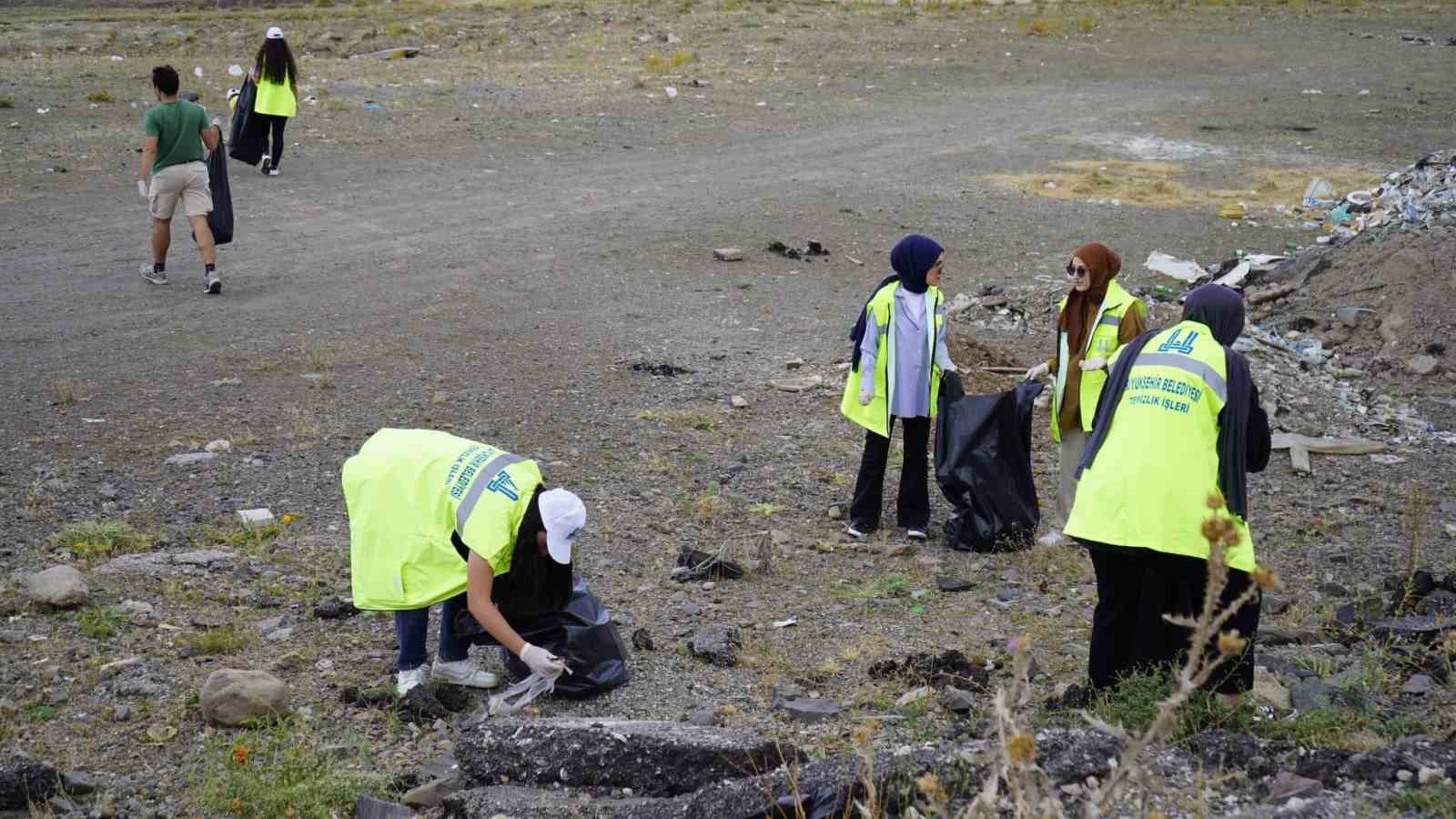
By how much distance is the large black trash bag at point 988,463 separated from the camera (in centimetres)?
634

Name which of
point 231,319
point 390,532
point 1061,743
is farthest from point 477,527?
point 231,319

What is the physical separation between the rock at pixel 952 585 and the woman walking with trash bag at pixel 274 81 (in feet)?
31.8

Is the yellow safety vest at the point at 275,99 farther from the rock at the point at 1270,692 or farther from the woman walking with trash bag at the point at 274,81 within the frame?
the rock at the point at 1270,692

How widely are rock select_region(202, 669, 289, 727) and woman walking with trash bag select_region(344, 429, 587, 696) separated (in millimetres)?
412

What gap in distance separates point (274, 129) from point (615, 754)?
11.6 metres

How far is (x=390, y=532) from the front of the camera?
4.48m

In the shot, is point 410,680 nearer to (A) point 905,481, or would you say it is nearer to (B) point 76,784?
(B) point 76,784

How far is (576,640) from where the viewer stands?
15.4 feet

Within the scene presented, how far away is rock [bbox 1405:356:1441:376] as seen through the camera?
350 inches

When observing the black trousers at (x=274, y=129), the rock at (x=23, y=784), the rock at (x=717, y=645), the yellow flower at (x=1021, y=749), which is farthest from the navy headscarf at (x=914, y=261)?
the black trousers at (x=274, y=129)

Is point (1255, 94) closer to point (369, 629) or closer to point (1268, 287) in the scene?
point (1268, 287)

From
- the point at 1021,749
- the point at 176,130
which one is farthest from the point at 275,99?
the point at 1021,749

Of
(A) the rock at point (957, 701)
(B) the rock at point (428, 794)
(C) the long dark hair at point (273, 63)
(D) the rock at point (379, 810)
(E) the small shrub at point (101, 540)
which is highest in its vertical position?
(C) the long dark hair at point (273, 63)

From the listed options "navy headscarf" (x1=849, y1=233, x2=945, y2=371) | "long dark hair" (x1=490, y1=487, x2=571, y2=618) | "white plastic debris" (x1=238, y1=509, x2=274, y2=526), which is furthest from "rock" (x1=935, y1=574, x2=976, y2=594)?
"white plastic debris" (x1=238, y1=509, x2=274, y2=526)
